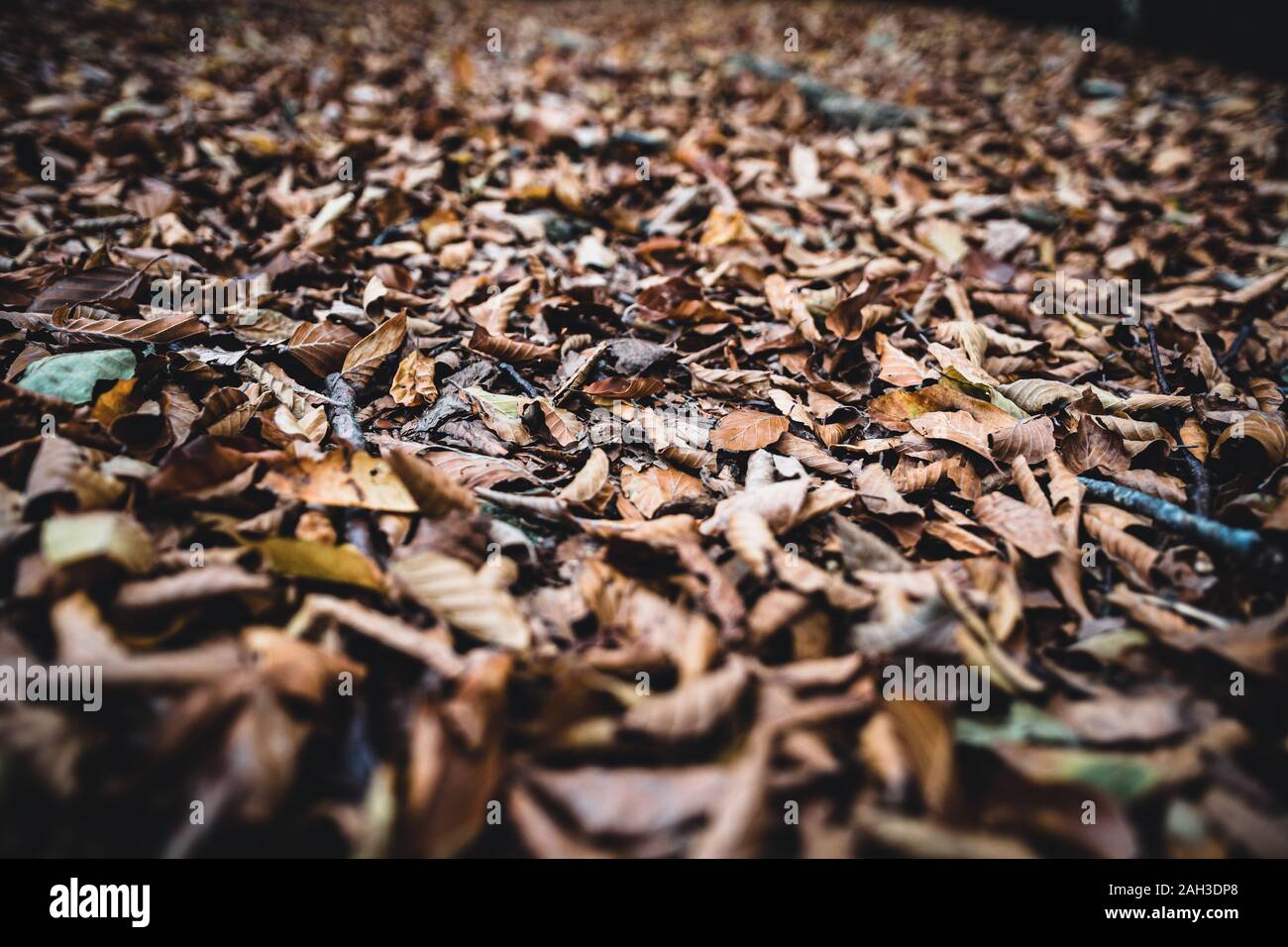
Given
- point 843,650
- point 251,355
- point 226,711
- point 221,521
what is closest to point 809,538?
point 843,650

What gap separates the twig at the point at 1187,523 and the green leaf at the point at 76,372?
2.17 metres

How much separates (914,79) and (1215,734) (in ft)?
15.3

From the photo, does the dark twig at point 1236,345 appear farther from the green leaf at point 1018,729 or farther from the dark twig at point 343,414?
the dark twig at point 343,414

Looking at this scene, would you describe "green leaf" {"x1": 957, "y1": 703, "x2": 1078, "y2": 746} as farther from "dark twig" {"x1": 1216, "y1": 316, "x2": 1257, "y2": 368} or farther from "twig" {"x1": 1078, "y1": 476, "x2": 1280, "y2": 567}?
"dark twig" {"x1": 1216, "y1": 316, "x2": 1257, "y2": 368}

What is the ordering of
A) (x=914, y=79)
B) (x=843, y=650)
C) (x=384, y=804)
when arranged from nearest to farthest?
(x=384, y=804), (x=843, y=650), (x=914, y=79)

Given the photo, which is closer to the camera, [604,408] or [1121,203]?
[604,408]

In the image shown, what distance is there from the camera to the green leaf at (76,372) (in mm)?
1297

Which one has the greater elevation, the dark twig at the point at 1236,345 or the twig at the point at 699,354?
the dark twig at the point at 1236,345

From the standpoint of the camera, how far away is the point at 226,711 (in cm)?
85

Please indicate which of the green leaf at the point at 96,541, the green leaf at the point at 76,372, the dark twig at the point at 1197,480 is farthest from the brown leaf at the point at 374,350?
the dark twig at the point at 1197,480

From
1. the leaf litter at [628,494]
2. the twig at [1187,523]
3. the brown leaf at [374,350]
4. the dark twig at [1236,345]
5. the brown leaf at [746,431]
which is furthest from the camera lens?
the dark twig at [1236,345]

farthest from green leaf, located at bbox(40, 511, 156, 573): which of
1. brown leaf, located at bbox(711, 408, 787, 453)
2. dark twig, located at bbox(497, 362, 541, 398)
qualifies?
brown leaf, located at bbox(711, 408, 787, 453)

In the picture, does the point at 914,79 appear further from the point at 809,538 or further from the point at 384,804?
the point at 384,804

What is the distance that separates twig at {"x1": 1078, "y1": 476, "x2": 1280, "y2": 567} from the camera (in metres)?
1.14
